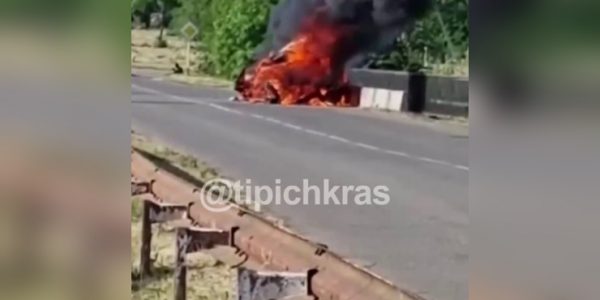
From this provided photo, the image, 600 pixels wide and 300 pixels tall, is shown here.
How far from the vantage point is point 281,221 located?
2617 mm

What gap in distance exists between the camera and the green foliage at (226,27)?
259 centimetres

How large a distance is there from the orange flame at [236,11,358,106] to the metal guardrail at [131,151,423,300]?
289 millimetres

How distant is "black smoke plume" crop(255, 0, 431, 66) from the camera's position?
8.58 feet

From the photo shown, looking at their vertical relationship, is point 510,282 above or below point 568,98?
below

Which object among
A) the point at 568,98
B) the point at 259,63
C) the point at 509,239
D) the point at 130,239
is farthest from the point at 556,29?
the point at 130,239

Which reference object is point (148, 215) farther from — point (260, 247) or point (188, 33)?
point (188, 33)

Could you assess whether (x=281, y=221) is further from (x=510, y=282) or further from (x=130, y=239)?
(x=510, y=282)

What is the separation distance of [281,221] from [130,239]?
1.19 ft

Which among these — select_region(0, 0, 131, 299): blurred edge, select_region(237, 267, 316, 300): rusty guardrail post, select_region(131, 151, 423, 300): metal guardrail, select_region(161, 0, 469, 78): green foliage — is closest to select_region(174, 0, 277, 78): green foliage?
select_region(161, 0, 469, 78): green foliage

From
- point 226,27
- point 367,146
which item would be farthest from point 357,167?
point 226,27

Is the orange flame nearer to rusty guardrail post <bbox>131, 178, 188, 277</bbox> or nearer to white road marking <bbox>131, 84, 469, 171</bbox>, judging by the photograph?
white road marking <bbox>131, 84, 469, 171</bbox>

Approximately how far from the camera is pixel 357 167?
262 cm

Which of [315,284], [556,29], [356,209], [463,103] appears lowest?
[315,284]

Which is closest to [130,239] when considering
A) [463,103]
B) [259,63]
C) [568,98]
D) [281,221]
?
[281,221]
